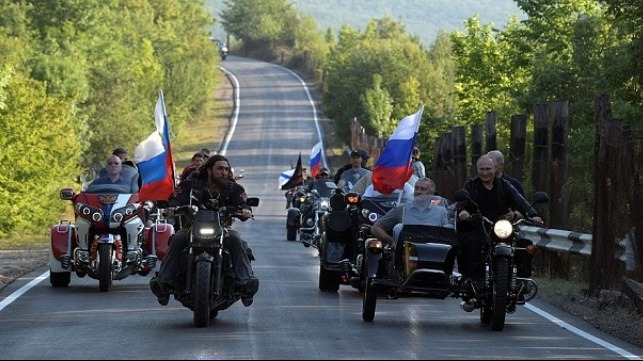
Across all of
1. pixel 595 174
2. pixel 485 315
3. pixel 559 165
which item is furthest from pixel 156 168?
pixel 559 165

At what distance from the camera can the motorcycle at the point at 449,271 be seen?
1587 centimetres

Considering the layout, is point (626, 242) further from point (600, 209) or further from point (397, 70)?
point (397, 70)

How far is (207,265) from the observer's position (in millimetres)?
15586

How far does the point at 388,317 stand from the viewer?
671 inches

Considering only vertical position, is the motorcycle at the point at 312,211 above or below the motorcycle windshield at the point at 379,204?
below

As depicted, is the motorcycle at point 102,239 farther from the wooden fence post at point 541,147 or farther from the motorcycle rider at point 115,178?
the wooden fence post at point 541,147

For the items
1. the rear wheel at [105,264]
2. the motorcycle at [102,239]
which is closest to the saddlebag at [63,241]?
the motorcycle at [102,239]

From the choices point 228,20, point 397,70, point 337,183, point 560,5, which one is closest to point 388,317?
point 337,183

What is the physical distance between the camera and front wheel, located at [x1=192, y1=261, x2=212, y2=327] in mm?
15439

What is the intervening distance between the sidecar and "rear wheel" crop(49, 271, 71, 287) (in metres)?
5.66

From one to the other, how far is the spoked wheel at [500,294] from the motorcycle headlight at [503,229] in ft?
0.83

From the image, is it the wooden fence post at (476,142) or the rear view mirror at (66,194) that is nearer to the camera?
the rear view mirror at (66,194)

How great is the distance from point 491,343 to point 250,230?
3339 cm

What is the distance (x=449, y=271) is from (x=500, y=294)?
2.58 ft
